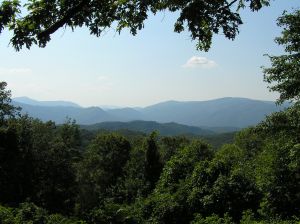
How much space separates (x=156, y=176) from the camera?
148ft

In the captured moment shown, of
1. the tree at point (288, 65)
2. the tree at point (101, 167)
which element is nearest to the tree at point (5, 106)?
the tree at point (101, 167)

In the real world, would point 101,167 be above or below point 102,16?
below

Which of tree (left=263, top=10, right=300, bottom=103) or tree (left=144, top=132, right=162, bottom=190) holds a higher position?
tree (left=263, top=10, right=300, bottom=103)

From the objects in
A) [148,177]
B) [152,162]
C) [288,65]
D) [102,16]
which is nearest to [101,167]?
[148,177]

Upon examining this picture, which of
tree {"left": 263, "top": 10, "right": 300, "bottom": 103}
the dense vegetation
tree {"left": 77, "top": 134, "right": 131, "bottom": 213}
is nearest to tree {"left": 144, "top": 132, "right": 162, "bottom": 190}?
the dense vegetation

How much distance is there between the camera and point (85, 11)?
254 inches

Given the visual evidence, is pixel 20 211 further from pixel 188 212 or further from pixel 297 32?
pixel 297 32

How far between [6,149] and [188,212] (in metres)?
23.5

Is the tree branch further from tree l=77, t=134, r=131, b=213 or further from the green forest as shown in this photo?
tree l=77, t=134, r=131, b=213

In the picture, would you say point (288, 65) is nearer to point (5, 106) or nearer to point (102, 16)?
point (102, 16)

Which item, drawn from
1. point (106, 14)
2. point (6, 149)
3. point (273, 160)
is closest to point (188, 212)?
point (273, 160)

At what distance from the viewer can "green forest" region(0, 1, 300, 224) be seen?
21047mm

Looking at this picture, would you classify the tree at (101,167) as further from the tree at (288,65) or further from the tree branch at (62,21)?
the tree branch at (62,21)

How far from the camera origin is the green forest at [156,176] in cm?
2105
